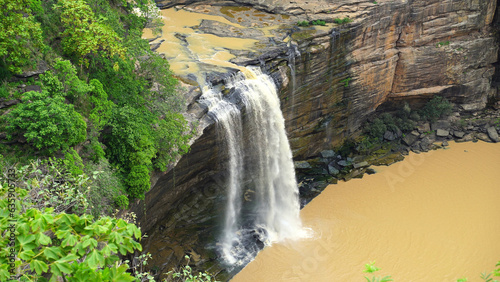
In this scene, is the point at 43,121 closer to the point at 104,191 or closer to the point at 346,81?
the point at 104,191

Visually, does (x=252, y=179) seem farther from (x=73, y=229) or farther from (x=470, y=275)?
(x=73, y=229)

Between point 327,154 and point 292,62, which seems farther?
point 327,154

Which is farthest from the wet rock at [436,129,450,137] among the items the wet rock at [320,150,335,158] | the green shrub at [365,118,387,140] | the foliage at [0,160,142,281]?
the foliage at [0,160,142,281]

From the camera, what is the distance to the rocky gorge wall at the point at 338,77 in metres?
17.4

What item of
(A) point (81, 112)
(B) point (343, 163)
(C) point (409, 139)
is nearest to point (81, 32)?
(A) point (81, 112)

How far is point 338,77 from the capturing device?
22.8 metres

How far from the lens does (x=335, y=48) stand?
871 inches

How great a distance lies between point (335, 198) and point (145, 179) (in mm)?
11346

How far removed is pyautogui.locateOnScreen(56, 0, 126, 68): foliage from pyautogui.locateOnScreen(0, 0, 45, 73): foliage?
4.10ft

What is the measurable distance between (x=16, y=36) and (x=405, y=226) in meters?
18.0

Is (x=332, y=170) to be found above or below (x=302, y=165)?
below

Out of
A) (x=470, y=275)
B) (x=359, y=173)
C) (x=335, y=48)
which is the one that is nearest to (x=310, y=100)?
(x=335, y=48)

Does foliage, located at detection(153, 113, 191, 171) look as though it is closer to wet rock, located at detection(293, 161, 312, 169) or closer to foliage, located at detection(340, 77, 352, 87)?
wet rock, located at detection(293, 161, 312, 169)

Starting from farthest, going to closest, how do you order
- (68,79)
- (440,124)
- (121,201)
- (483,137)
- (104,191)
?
1. (440,124)
2. (483,137)
3. (121,201)
4. (68,79)
5. (104,191)
